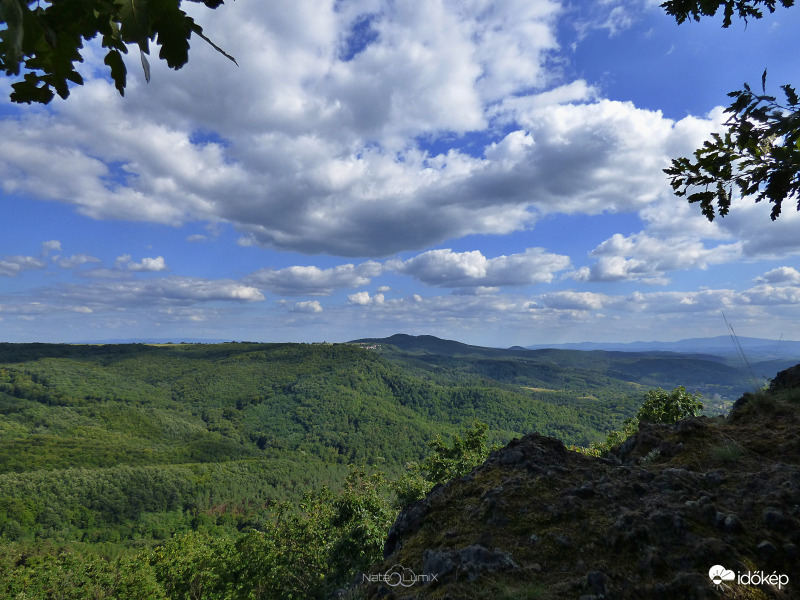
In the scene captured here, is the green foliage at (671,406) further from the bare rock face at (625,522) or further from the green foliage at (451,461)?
the bare rock face at (625,522)

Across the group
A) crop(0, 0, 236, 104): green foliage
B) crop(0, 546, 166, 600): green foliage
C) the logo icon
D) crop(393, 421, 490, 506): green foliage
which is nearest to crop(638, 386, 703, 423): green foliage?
crop(393, 421, 490, 506): green foliage

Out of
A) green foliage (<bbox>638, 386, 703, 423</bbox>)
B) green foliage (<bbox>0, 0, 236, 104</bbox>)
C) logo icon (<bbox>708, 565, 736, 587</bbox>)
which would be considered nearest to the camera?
green foliage (<bbox>0, 0, 236, 104</bbox>)

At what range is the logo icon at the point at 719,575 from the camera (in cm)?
407

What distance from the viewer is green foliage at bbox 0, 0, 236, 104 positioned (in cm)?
164

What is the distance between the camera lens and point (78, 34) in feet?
6.70

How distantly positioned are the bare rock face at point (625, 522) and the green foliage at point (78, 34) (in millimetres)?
5902

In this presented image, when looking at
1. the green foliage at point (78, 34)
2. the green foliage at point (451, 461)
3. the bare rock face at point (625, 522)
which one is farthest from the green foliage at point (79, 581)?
the green foliage at point (78, 34)

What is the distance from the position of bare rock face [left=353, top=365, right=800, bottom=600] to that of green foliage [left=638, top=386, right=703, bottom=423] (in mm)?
17217

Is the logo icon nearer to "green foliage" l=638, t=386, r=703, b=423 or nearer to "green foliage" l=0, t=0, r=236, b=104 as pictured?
"green foliage" l=0, t=0, r=236, b=104

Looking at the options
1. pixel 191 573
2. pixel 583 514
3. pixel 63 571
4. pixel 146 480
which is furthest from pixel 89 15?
pixel 146 480

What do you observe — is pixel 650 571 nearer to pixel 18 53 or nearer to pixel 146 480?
pixel 18 53

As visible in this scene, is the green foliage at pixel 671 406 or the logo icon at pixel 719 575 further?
the green foliage at pixel 671 406

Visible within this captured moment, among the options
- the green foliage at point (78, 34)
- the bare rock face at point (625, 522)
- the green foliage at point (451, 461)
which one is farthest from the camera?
the green foliage at point (451, 461)

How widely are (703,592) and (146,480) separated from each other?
215897 millimetres
